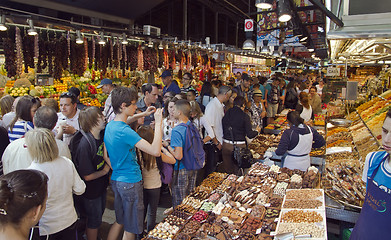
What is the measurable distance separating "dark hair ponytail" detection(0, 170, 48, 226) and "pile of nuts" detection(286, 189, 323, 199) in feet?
8.98

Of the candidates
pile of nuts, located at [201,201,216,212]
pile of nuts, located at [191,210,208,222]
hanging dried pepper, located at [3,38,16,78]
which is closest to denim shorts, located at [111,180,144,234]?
pile of nuts, located at [191,210,208,222]

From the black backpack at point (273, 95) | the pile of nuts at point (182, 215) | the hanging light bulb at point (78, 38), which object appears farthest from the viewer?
the black backpack at point (273, 95)

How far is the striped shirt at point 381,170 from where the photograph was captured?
210 cm

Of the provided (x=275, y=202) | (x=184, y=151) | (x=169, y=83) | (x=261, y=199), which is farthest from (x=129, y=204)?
(x=169, y=83)

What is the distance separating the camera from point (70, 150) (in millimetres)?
3555

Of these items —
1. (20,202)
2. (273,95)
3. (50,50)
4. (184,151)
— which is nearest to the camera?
(20,202)

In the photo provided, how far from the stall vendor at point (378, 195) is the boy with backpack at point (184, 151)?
7.27 feet

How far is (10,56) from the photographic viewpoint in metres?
5.53

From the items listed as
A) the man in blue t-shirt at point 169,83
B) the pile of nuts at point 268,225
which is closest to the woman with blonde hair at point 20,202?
the pile of nuts at point 268,225

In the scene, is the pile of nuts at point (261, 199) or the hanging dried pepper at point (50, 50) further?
the hanging dried pepper at point (50, 50)

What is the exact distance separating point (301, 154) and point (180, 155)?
2.07m

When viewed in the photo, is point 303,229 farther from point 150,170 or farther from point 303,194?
point 150,170

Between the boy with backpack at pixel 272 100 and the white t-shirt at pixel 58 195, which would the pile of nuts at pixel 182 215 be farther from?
the boy with backpack at pixel 272 100

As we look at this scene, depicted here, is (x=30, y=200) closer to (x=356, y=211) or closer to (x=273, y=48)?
(x=356, y=211)
